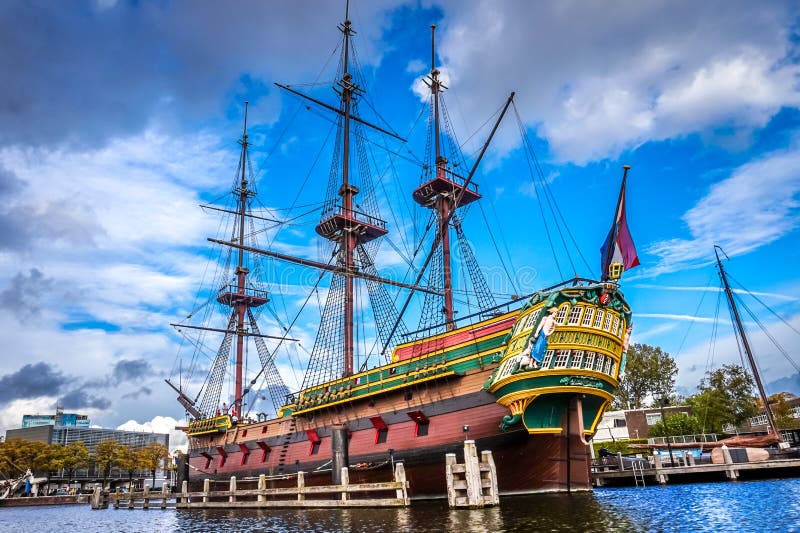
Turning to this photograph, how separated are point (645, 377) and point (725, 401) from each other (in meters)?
8.37

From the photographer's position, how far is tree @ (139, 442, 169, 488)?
91219 mm

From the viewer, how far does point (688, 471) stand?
27.7m

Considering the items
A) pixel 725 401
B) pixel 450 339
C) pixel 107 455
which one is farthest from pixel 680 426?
pixel 107 455

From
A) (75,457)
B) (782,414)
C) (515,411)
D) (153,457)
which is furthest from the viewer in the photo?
(153,457)

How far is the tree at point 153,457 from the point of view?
9122 cm

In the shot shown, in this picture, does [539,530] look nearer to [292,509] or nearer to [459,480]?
[459,480]

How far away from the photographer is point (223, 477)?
38.8 meters

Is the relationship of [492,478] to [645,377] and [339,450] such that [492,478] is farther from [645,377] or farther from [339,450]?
[645,377]

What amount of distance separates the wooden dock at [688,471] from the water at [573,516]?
2.66m

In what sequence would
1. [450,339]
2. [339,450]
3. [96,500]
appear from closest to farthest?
[450,339] < [339,450] < [96,500]

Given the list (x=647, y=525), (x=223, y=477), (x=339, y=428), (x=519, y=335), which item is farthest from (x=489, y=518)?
(x=223, y=477)

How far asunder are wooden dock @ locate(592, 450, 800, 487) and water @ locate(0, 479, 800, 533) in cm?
266

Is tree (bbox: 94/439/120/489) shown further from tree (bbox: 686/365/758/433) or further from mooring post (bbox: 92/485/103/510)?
tree (bbox: 686/365/758/433)

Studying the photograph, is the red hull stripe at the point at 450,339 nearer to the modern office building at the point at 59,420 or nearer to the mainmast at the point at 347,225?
the mainmast at the point at 347,225
